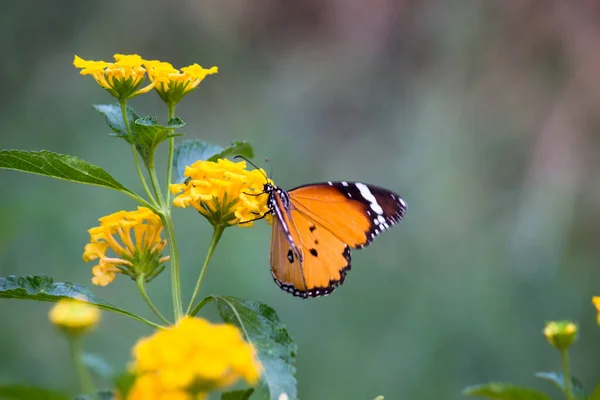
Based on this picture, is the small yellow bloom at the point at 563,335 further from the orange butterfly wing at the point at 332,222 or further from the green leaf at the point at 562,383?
the orange butterfly wing at the point at 332,222

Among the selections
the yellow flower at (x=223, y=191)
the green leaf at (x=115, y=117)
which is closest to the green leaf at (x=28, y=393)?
the yellow flower at (x=223, y=191)

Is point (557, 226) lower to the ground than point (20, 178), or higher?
lower

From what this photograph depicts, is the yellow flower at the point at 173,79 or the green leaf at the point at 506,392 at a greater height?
the yellow flower at the point at 173,79

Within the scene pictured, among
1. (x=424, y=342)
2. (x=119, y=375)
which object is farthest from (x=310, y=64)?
(x=119, y=375)

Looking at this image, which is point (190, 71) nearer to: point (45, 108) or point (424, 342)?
point (424, 342)

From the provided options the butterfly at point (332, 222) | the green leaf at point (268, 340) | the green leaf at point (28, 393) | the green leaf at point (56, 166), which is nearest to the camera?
the green leaf at point (28, 393)

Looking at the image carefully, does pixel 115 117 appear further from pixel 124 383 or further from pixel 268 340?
pixel 124 383

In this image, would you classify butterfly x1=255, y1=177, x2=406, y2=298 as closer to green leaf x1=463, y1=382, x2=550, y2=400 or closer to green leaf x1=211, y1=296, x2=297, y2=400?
green leaf x1=211, y1=296, x2=297, y2=400
